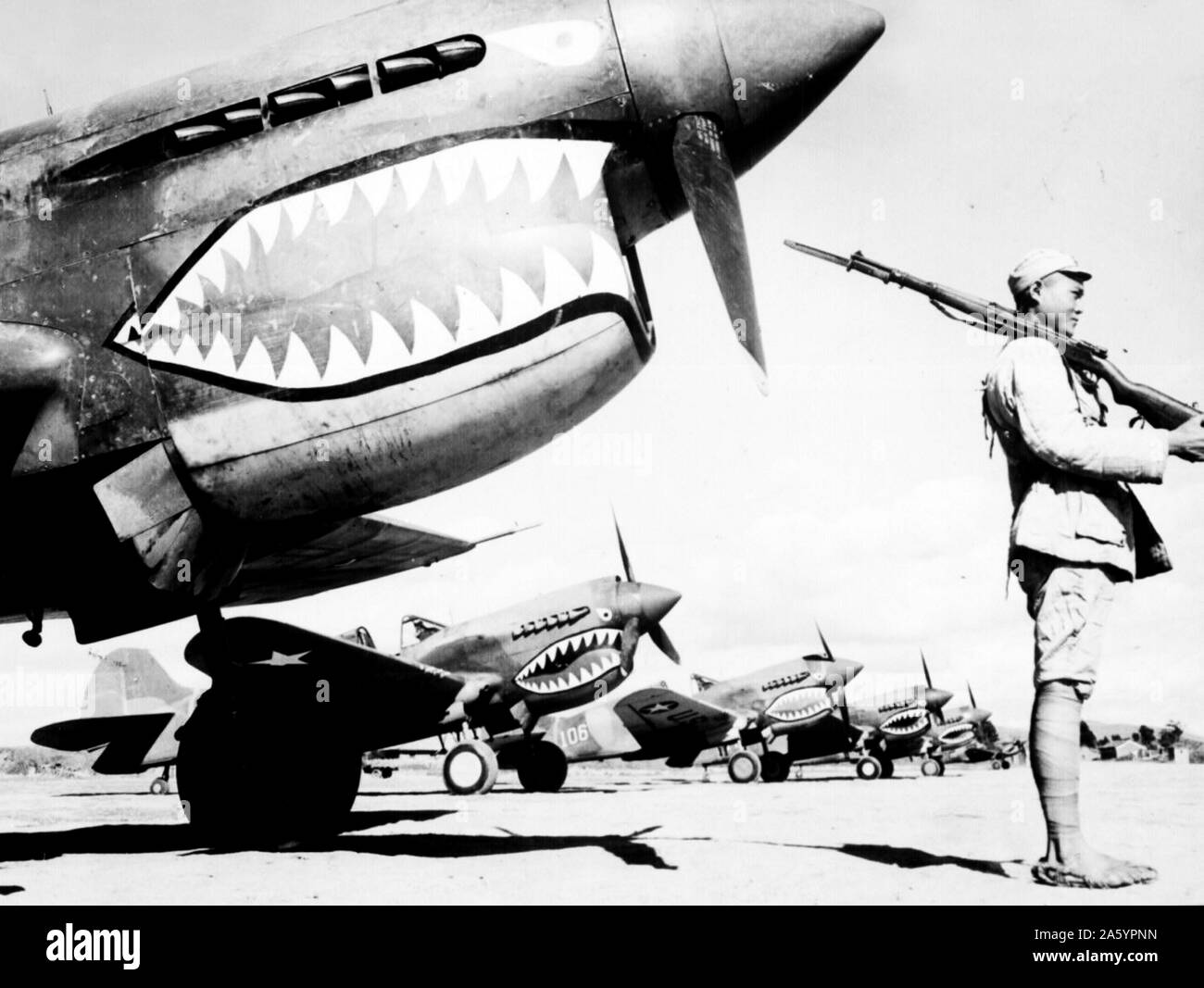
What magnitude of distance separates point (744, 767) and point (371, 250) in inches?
628

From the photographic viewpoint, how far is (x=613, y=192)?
3555 millimetres

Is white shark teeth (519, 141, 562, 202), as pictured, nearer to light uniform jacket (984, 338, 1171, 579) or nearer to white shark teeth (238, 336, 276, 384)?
white shark teeth (238, 336, 276, 384)

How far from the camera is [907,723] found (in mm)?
22422

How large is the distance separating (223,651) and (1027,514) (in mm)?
3552

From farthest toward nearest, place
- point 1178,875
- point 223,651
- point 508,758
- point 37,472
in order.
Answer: point 508,758 → point 223,651 → point 37,472 → point 1178,875

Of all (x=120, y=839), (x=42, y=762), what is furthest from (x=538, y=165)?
(x=42, y=762)

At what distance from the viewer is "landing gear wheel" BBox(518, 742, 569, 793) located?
13367 millimetres

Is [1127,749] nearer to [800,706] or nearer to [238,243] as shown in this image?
[800,706]

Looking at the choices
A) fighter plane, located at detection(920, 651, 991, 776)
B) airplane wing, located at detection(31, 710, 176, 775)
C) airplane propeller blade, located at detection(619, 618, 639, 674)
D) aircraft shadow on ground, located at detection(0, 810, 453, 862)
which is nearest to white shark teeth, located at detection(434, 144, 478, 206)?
aircraft shadow on ground, located at detection(0, 810, 453, 862)

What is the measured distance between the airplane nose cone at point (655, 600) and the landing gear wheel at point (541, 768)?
220 centimetres

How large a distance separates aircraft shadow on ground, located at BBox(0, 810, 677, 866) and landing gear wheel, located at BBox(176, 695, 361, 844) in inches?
4.2
